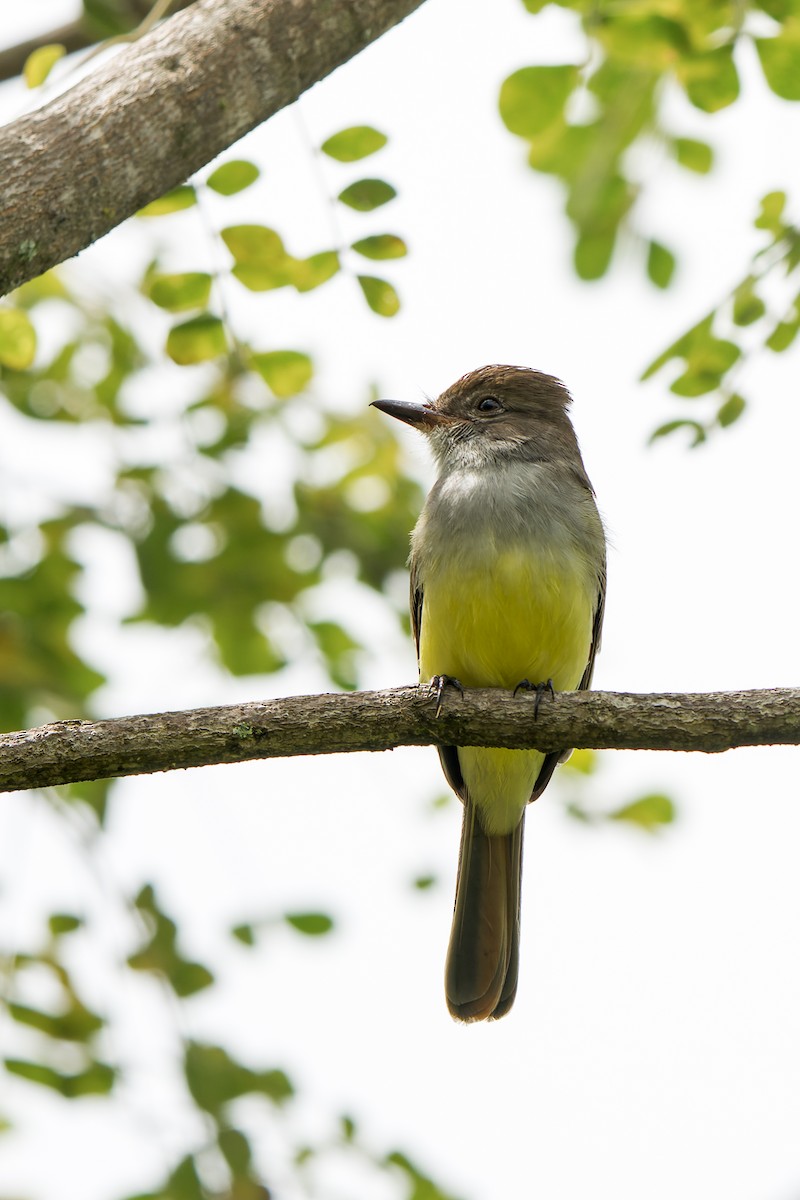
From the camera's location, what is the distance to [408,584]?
16.6 ft

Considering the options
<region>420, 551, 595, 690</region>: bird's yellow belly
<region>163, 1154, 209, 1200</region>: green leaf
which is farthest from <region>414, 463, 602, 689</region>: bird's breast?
<region>163, 1154, 209, 1200</region>: green leaf

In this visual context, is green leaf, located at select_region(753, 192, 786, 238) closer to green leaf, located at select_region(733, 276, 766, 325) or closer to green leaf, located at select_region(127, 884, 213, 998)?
green leaf, located at select_region(733, 276, 766, 325)

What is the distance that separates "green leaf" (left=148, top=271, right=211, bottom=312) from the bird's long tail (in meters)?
2.13

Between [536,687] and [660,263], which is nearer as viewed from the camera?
[536,687]

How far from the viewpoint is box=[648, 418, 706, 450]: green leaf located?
374cm

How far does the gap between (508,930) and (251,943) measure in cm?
100

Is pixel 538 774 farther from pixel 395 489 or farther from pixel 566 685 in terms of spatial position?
pixel 395 489

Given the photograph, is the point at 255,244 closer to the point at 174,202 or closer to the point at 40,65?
the point at 174,202

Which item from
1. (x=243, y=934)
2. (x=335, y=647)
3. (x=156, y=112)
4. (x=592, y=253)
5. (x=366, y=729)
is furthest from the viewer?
(x=335, y=647)

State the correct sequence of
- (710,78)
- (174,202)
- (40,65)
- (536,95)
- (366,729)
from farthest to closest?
1. (536,95)
2. (710,78)
3. (174,202)
4. (40,65)
5. (366,729)

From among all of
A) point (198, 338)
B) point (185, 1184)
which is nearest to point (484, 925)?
point (185, 1184)

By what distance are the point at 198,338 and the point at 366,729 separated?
4.67ft

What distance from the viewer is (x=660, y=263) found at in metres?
4.77

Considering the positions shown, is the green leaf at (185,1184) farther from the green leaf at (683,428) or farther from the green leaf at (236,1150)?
the green leaf at (683,428)
